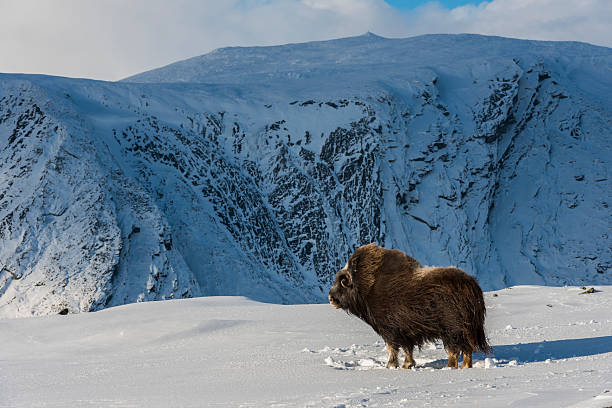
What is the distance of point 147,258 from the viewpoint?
24.8m

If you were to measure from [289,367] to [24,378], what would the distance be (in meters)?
2.82

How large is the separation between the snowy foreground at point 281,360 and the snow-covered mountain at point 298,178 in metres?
13.1

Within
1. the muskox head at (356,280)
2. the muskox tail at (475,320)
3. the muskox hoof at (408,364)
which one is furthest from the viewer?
the muskox head at (356,280)

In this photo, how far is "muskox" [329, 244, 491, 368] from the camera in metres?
6.70

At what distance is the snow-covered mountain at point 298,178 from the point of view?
2452 cm

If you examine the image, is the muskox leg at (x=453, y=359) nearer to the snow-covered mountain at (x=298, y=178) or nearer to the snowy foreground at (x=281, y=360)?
the snowy foreground at (x=281, y=360)

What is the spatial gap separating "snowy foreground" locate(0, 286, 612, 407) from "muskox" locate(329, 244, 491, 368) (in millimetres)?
332

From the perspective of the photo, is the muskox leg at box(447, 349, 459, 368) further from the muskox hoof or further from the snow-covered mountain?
the snow-covered mountain

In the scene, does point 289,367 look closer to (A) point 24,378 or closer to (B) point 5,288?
(A) point 24,378

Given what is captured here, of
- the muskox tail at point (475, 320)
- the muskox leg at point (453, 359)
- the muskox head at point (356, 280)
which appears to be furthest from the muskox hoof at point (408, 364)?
the muskox head at point (356, 280)

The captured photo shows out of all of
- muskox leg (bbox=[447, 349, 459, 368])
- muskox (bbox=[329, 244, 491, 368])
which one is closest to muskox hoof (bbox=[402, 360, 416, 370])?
muskox (bbox=[329, 244, 491, 368])

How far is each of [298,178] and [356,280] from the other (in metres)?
26.5

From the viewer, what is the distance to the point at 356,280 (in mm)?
7262

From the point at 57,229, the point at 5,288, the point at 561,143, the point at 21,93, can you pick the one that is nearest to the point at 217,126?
the point at 21,93
